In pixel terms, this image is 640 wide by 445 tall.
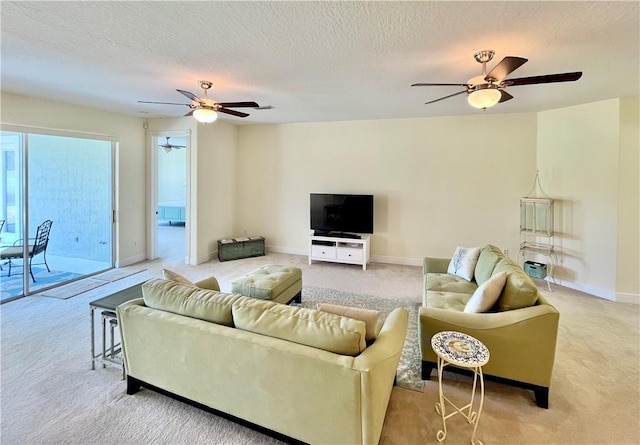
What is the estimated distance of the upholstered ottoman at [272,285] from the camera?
3252mm

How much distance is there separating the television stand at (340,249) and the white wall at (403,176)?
0.53m

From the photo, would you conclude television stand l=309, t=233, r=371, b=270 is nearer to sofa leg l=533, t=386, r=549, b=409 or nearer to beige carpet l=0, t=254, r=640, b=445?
beige carpet l=0, t=254, r=640, b=445

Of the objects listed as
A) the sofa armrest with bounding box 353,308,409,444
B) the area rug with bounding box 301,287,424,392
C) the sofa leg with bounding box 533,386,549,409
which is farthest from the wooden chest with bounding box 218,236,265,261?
the sofa leg with bounding box 533,386,549,409

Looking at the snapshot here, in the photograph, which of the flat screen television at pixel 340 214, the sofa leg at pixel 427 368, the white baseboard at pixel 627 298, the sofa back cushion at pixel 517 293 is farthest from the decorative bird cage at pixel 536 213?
the sofa leg at pixel 427 368

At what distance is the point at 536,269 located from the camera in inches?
183

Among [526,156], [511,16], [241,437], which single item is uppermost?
[511,16]

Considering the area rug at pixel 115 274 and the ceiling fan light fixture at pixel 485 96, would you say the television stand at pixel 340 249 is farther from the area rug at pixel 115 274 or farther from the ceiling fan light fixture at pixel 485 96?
the ceiling fan light fixture at pixel 485 96

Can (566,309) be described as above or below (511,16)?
below

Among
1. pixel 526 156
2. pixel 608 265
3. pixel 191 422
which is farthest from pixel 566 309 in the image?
pixel 191 422

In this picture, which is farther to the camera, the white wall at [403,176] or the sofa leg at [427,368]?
the white wall at [403,176]

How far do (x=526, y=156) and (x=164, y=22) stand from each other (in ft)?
17.5

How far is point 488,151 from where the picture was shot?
5.32 meters

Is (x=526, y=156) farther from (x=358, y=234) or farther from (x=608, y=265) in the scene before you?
(x=358, y=234)

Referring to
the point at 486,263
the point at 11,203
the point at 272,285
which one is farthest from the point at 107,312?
the point at 486,263
